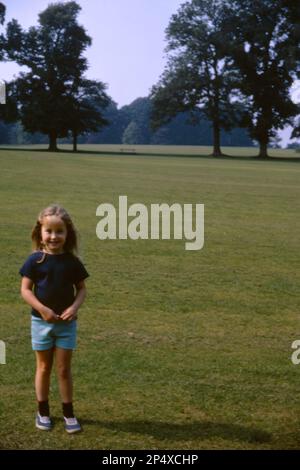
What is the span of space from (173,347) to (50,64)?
40520mm

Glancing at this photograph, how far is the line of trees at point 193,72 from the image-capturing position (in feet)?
138

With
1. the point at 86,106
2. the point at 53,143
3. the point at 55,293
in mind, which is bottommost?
the point at 55,293

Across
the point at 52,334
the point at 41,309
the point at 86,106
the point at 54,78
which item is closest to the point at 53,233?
the point at 41,309

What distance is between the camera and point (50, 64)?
44000 millimetres

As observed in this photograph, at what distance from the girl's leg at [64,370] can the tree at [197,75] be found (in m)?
49.2

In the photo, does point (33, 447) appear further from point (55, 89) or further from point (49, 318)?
point (55, 89)

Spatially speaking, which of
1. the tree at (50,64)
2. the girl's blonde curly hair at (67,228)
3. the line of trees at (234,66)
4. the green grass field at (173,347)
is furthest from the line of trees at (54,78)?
the girl's blonde curly hair at (67,228)

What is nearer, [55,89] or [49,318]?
[49,318]

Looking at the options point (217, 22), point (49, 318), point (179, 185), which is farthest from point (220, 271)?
point (217, 22)

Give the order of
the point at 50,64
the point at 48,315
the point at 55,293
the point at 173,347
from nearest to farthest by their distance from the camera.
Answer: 1. the point at 48,315
2. the point at 55,293
3. the point at 173,347
4. the point at 50,64

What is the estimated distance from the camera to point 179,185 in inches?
870

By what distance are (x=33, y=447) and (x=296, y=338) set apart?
306 cm

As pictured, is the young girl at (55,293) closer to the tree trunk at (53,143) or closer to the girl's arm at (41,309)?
the girl's arm at (41,309)

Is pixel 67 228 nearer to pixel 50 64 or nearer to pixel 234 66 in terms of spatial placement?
pixel 50 64
